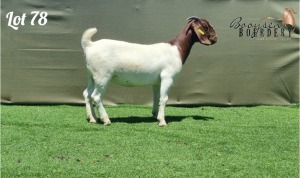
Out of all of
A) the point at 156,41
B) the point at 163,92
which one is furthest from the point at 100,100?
the point at 156,41

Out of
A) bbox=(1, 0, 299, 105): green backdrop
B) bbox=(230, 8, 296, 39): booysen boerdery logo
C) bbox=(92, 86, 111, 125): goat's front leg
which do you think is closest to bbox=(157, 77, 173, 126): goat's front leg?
bbox=(92, 86, 111, 125): goat's front leg

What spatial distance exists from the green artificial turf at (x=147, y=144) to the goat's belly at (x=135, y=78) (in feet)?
1.89

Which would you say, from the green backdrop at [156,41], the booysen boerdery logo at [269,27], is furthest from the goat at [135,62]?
the booysen boerdery logo at [269,27]

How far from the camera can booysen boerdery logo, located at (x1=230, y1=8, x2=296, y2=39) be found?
866cm

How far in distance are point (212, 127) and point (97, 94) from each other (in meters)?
1.61

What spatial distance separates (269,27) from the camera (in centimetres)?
872

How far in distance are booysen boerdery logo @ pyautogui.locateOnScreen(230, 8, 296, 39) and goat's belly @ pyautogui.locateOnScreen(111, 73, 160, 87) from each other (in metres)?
2.59

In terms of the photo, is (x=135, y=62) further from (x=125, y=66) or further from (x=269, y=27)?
(x=269, y=27)

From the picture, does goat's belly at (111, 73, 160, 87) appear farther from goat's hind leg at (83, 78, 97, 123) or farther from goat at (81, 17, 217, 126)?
goat's hind leg at (83, 78, 97, 123)

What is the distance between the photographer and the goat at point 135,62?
6461 millimetres

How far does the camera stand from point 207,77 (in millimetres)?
8633

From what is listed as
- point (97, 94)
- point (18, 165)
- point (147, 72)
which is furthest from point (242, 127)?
point (18, 165)

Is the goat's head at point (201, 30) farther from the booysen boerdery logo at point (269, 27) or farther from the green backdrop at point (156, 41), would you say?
the booysen boerdery logo at point (269, 27)

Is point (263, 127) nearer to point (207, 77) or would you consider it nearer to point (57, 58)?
point (207, 77)
